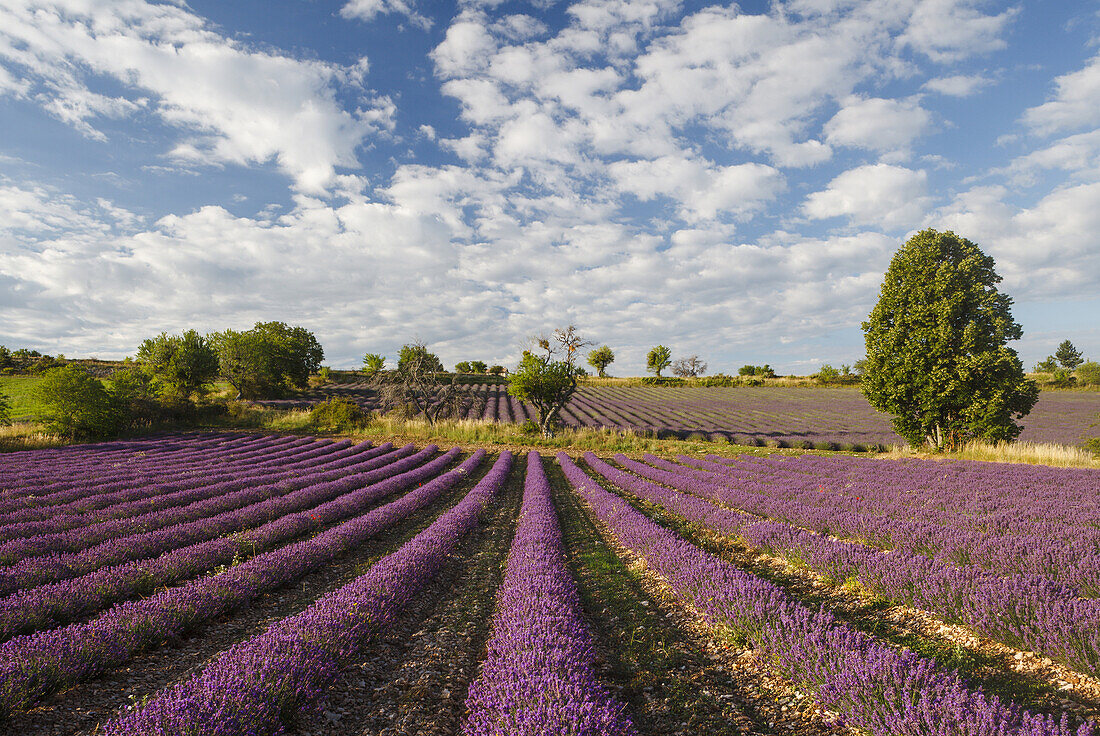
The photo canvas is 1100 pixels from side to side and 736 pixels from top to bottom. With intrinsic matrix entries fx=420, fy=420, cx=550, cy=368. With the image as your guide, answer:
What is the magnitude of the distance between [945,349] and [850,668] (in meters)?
18.5

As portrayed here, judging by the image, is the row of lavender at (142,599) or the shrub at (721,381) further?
the shrub at (721,381)

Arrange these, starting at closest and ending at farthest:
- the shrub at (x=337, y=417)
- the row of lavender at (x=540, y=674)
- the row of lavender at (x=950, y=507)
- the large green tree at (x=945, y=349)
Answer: the row of lavender at (x=540, y=674)
the row of lavender at (x=950, y=507)
the large green tree at (x=945, y=349)
the shrub at (x=337, y=417)

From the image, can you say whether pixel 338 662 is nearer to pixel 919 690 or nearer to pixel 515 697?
pixel 515 697

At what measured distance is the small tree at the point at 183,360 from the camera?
4291cm

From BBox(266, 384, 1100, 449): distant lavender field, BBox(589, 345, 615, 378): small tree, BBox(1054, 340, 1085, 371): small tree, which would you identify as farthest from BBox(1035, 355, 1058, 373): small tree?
BBox(589, 345, 615, 378): small tree

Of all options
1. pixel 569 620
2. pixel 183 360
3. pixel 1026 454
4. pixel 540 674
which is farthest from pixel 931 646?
pixel 183 360

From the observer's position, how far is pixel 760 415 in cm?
3606

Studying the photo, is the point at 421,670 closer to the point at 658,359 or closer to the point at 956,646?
the point at 956,646

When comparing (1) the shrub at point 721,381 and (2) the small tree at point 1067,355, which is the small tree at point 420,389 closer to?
(1) the shrub at point 721,381

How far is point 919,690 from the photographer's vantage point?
8.56ft

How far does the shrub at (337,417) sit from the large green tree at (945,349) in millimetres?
32696

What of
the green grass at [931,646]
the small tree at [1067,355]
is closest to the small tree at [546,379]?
the green grass at [931,646]

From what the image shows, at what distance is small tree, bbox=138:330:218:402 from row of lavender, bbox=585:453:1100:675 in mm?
52630

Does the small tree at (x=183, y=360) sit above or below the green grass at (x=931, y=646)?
above
